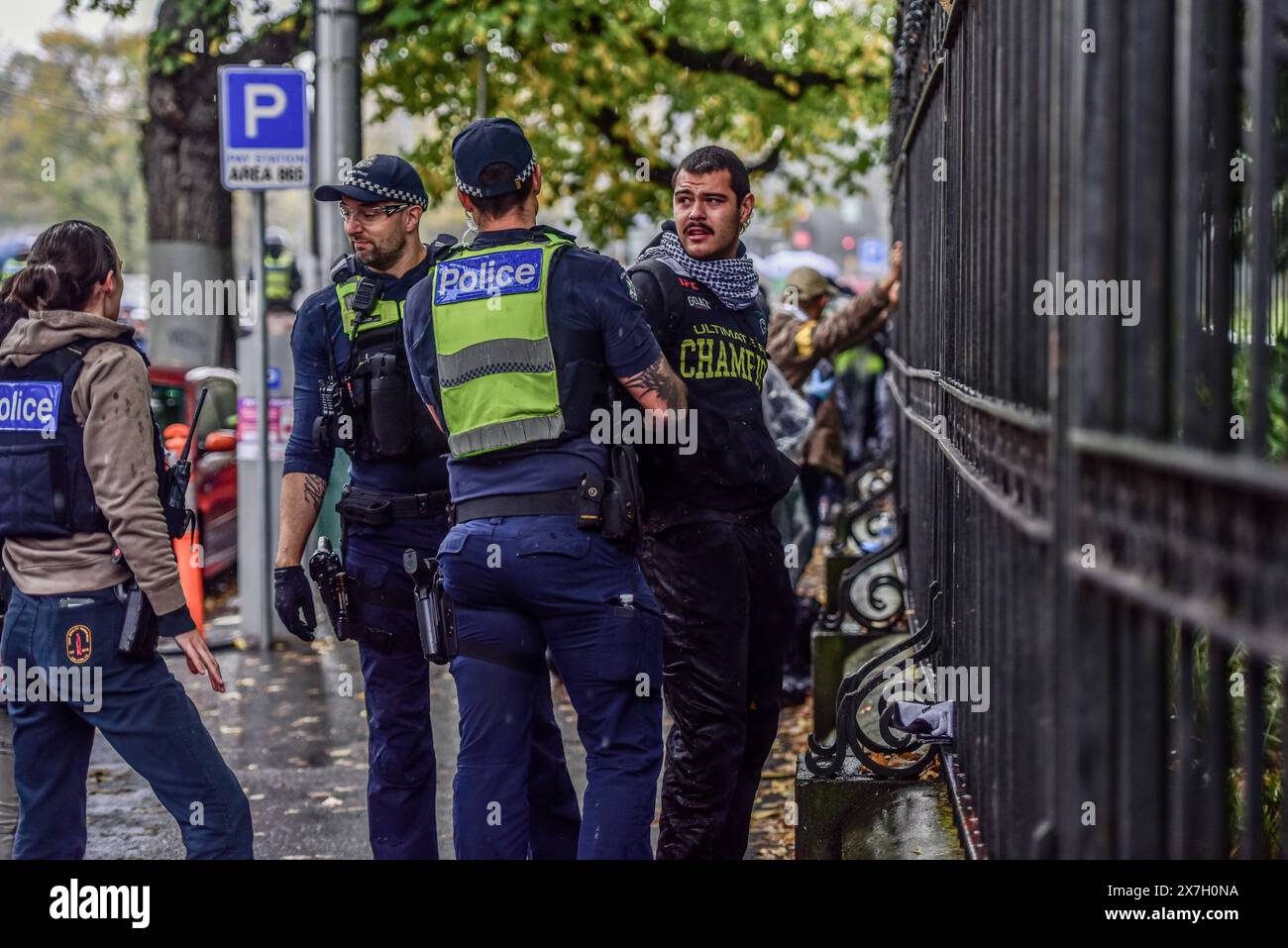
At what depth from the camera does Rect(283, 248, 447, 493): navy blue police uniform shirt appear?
5.08 m

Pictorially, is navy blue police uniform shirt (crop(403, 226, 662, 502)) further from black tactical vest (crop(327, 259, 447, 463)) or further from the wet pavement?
the wet pavement

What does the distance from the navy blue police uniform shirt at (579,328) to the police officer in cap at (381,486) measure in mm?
733

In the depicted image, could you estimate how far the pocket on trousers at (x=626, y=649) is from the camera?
166 inches

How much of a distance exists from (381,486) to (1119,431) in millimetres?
3094

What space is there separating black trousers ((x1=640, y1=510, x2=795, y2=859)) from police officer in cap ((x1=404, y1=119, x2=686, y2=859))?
1.77 feet

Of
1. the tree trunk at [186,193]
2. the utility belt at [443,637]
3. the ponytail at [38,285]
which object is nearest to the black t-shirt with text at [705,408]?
the utility belt at [443,637]

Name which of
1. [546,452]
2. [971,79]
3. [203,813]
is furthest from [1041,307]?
[203,813]

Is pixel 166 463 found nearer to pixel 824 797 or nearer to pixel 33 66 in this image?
pixel 824 797

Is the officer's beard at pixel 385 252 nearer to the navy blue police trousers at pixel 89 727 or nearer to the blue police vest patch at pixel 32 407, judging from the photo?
the blue police vest patch at pixel 32 407

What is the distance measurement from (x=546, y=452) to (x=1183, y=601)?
2.44 m

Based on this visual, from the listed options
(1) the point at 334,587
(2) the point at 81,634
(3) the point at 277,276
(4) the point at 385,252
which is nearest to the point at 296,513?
(1) the point at 334,587

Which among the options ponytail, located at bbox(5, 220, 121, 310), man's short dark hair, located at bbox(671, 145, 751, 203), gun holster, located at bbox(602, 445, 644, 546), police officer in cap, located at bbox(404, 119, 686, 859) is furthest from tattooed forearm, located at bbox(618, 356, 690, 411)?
ponytail, located at bbox(5, 220, 121, 310)

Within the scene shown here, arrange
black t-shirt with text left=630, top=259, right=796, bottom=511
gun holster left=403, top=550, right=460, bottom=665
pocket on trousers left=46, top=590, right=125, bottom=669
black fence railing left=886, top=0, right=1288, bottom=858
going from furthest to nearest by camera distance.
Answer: black t-shirt with text left=630, top=259, right=796, bottom=511, gun holster left=403, top=550, right=460, bottom=665, pocket on trousers left=46, top=590, right=125, bottom=669, black fence railing left=886, top=0, right=1288, bottom=858
